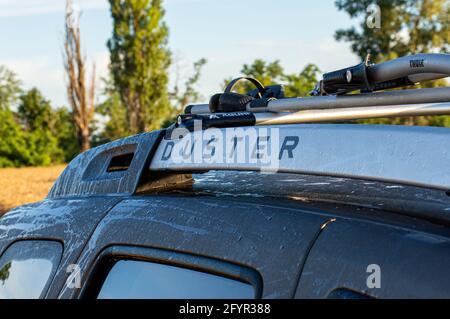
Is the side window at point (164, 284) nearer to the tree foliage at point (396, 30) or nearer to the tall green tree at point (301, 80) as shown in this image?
the tall green tree at point (301, 80)

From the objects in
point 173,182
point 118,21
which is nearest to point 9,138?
point 118,21

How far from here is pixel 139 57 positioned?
31.4m

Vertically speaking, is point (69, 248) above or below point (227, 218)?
below

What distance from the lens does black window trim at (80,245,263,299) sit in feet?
4.01

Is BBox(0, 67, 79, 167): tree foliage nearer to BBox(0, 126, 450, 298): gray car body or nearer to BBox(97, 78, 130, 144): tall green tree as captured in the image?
BBox(97, 78, 130, 144): tall green tree

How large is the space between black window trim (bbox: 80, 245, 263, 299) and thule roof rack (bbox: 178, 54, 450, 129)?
345mm

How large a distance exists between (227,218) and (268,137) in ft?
0.62

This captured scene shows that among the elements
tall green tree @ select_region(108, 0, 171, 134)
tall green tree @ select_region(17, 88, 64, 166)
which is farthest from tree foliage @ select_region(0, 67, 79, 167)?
tall green tree @ select_region(108, 0, 171, 134)

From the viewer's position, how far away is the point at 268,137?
1.39 m

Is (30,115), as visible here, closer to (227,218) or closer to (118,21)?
(118,21)

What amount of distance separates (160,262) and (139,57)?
101 ft

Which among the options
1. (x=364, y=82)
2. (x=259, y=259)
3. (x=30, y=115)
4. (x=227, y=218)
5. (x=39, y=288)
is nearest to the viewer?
(x=259, y=259)

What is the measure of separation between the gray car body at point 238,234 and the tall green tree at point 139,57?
29999 millimetres

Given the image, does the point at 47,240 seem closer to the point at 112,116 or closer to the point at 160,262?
the point at 160,262
